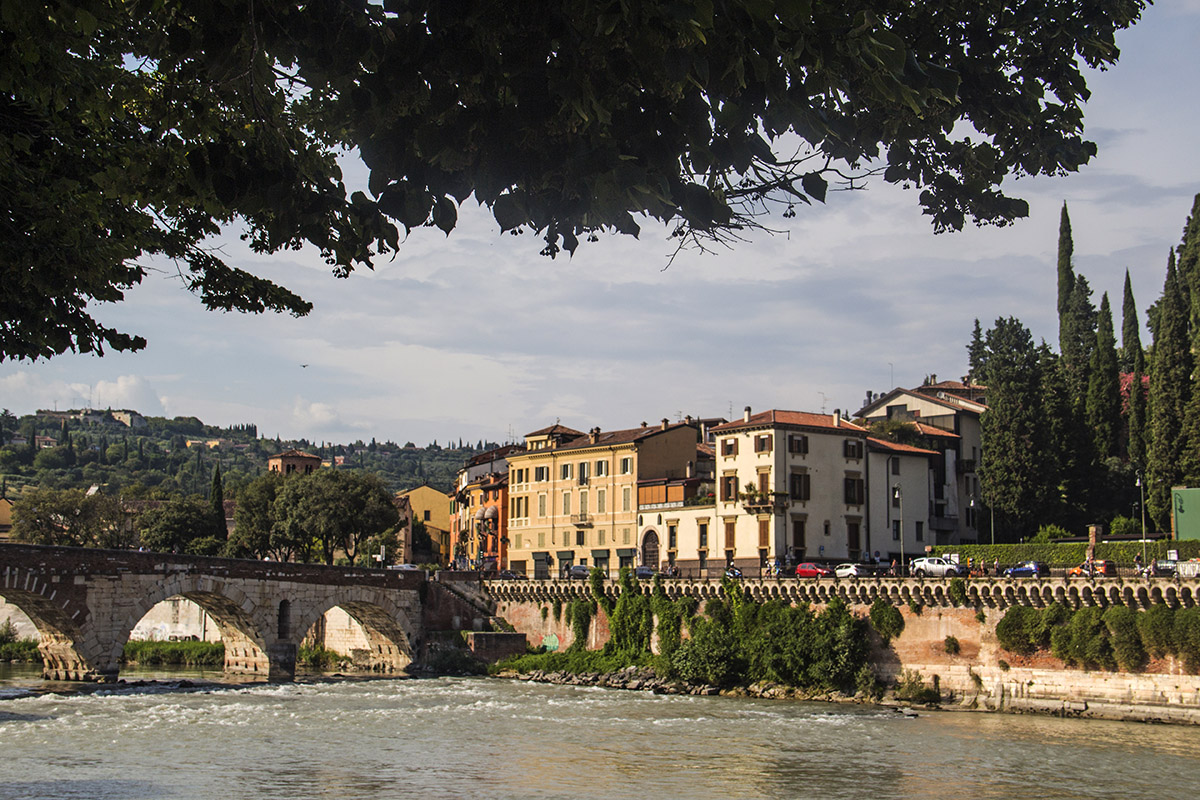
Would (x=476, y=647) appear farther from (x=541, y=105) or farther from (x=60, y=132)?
(x=541, y=105)

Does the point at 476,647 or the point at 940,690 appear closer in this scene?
the point at 940,690

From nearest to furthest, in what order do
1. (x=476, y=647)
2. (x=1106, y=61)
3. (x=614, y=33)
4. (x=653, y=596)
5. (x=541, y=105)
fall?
(x=614, y=33) → (x=541, y=105) → (x=1106, y=61) → (x=653, y=596) → (x=476, y=647)

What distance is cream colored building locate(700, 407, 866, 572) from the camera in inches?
2243

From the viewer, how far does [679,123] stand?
17.0ft

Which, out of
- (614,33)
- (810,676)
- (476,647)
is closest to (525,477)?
(476,647)

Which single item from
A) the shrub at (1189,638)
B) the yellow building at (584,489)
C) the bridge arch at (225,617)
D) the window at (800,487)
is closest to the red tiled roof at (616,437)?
the yellow building at (584,489)

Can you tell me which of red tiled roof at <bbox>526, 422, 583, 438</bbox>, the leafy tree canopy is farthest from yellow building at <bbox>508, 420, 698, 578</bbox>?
the leafy tree canopy

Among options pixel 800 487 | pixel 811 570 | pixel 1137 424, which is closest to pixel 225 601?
pixel 811 570

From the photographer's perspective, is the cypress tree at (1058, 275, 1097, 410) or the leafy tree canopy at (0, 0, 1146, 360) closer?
the leafy tree canopy at (0, 0, 1146, 360)

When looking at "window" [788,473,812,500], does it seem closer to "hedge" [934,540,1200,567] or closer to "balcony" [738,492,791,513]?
"balcony" [738,492,791,513]

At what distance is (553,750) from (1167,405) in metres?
38.0

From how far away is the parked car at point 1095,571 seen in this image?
38094 mm

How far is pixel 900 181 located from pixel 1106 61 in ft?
4.81

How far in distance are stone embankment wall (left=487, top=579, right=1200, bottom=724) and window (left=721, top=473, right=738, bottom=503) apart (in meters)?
9.82
